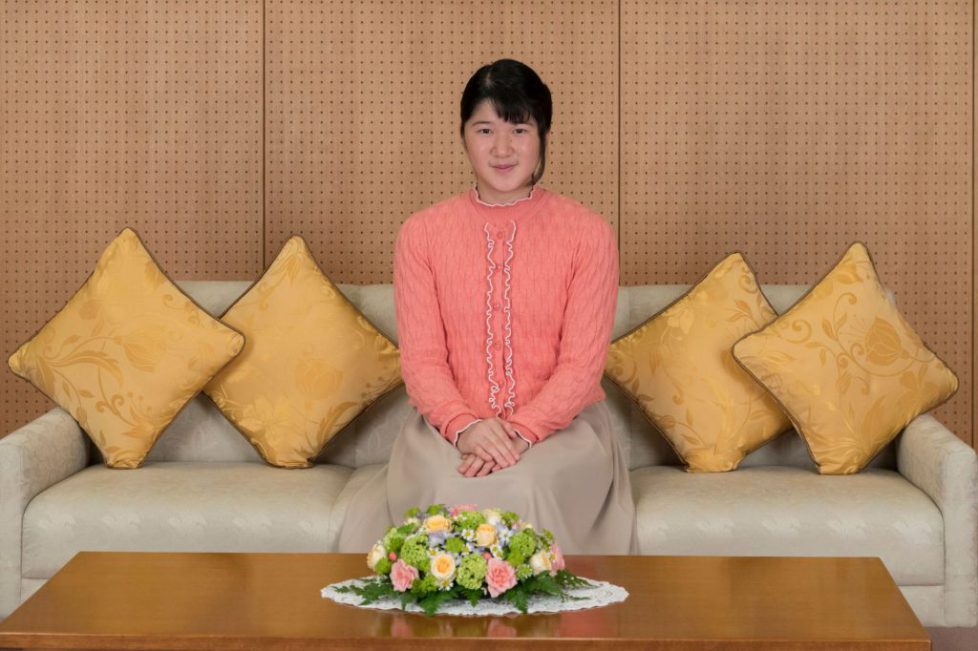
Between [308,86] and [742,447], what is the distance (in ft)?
6.72

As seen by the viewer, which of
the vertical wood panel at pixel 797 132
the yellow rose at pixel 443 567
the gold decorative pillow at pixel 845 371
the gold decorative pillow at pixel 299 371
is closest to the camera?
the yellow rose at pixel 443 567

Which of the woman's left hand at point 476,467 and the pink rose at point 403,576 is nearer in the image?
the pink rose at point 403,576

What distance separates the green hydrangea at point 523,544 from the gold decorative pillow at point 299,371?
5.22ft

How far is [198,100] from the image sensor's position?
16.0ft

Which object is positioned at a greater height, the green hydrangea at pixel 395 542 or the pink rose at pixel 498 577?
the green hydrangea at pixel 395 542

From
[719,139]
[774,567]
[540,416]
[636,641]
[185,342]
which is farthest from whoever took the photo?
[719,139]

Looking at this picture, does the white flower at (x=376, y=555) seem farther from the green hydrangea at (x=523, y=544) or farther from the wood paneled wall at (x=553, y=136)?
the wood paneled wall at (x=553, y=136)

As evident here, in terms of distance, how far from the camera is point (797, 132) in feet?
15.9

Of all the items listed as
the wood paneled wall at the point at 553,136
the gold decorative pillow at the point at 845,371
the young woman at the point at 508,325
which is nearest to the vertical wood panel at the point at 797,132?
the wood paneled wall at the point at 553,136

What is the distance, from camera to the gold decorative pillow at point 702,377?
12.6 ft

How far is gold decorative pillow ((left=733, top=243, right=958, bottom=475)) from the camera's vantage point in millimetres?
3770

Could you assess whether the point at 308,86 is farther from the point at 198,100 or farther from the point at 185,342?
the point at 185,342

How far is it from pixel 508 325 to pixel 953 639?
1.41m

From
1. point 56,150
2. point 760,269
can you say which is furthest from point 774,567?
point 56,150
